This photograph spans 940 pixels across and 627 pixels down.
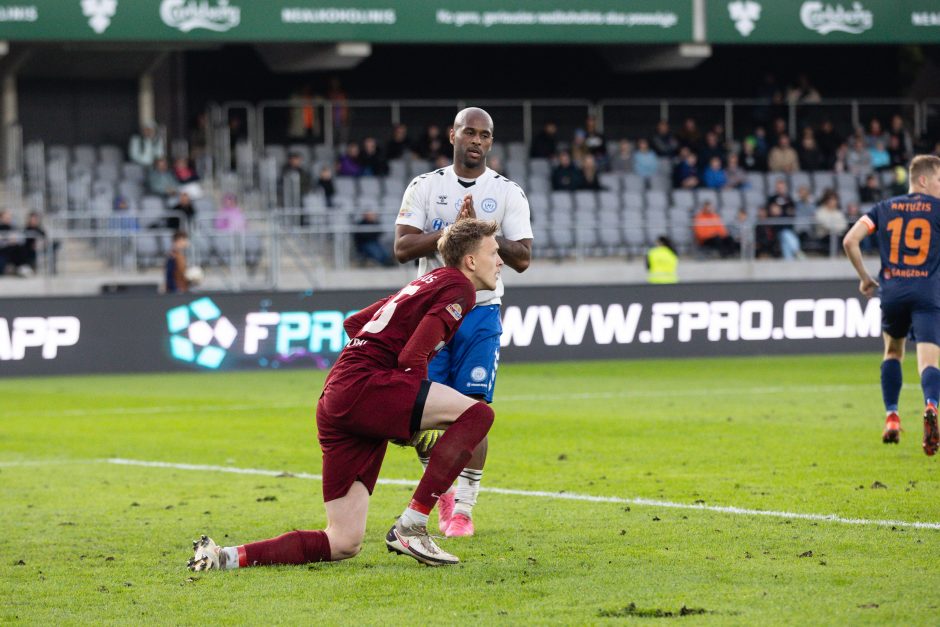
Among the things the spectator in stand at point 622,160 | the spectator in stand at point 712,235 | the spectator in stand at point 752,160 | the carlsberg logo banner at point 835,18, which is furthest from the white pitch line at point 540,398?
the carlsberg logo banner at point 835,18

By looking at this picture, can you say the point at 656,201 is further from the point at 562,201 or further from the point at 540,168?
the point at 540,168

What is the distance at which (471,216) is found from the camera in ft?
24.5

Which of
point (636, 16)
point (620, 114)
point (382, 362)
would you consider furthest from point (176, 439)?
point (620, 114)

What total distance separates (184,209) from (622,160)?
9671mm

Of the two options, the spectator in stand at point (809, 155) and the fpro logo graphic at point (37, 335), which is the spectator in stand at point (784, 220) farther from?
the fpro logo graphic at point (37, 335)

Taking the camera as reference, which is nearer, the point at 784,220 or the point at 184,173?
the point at 184,173

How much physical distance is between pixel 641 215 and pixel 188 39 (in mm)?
9432

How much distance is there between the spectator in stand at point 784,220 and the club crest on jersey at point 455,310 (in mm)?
22133

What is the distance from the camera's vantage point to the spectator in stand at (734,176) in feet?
99.9

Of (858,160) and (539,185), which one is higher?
(858,160)

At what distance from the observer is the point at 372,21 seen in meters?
29.4

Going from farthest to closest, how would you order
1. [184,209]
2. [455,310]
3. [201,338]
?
[184,209]
[201,338]
[455,310]

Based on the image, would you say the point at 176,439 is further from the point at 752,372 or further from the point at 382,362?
the point at 752,372

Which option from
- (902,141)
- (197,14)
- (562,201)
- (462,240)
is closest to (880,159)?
(902,141)
